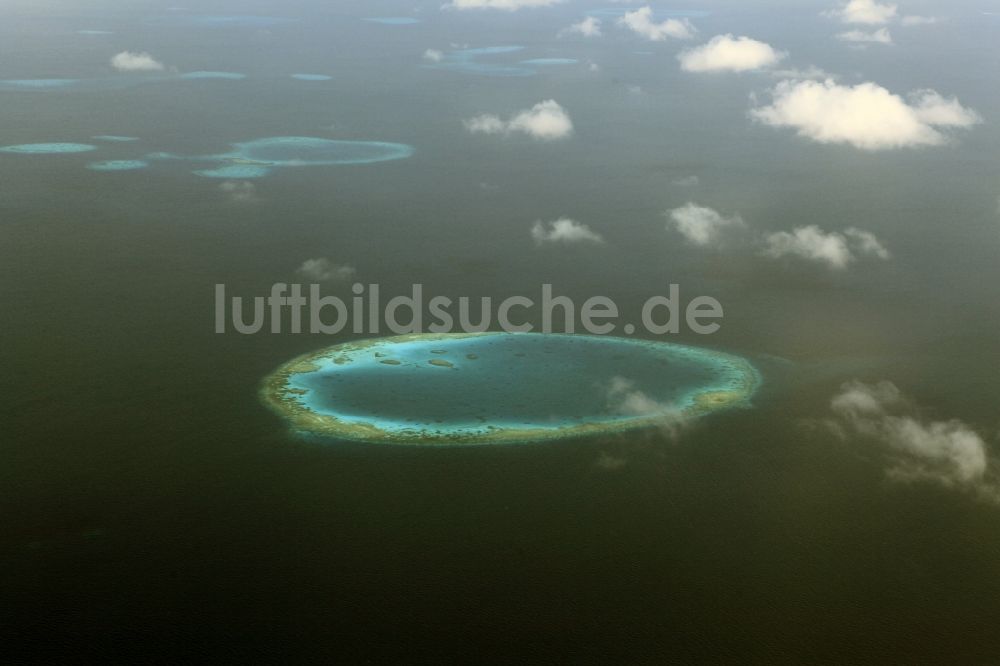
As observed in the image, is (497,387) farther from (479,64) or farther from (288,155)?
(479,64)

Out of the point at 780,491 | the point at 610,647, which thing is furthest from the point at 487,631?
the point at 780,491

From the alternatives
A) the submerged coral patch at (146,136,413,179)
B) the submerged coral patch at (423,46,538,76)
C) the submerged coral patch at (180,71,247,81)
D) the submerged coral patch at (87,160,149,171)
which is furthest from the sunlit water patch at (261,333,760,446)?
the submerged coral patch at (423,46,538,76)

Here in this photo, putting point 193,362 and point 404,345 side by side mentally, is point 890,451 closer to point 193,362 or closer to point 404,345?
point 404,345

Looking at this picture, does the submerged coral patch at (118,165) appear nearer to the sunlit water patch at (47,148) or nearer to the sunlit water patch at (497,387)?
the sunlit water patch at (47,148)

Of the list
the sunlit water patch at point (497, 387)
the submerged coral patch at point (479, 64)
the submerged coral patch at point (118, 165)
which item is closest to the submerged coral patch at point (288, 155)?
the submerged coral patch at point (118, 165)

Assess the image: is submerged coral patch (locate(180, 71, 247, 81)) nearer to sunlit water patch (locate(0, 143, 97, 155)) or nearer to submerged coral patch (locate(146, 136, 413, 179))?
submerged coral patch (locate(146, 136, 413, 179))

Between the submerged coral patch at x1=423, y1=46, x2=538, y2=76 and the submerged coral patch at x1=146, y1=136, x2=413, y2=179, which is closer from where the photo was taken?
the submerged coral patch at x1=146, y1=136, x2=413, y2=179
